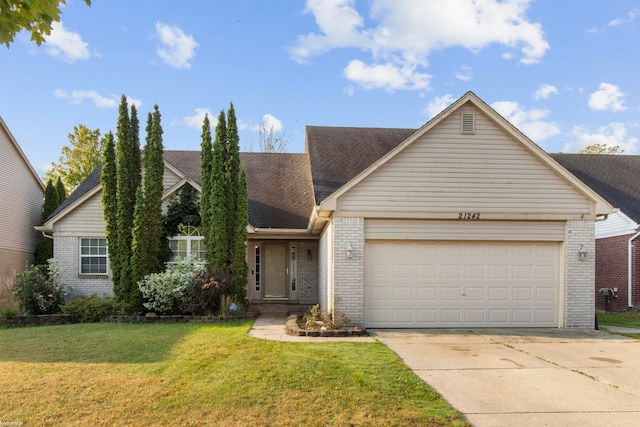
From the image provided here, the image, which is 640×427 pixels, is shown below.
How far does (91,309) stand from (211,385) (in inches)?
322

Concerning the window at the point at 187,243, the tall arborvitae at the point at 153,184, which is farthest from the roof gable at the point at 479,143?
the window at the point at 187,243

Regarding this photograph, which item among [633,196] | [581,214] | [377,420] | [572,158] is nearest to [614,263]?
[633,196]

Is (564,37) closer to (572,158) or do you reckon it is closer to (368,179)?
(368,179)

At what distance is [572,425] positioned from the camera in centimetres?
480

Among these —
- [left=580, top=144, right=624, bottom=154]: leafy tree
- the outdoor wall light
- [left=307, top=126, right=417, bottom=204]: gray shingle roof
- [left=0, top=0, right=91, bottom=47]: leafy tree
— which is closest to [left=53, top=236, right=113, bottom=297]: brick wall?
[left=307, top=126, right=417, bottom=204]: gray shingle roof

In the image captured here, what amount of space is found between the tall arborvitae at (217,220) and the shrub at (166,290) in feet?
2.14

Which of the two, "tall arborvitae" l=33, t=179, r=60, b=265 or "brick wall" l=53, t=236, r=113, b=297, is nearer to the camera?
"brick wall" l=53, t=236, r=113, b=297

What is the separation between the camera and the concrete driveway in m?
5.16

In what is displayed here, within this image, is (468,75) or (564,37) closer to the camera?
(564,37)

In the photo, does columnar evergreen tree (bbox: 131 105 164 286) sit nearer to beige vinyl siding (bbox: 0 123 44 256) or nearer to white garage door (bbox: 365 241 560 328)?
white garage door (bbox: 365 241 560 328)

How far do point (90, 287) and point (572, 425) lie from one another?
14.8 m

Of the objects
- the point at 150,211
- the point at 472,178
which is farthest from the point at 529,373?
the point at 150,211

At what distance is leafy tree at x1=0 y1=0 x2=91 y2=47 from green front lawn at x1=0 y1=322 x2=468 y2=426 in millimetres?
3759

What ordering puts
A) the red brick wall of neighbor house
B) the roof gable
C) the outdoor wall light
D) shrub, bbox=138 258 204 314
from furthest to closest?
the red brick wall of neighbor house, shrub, bbox=138 258 204 314, the outdoor wall light, the roof gable
